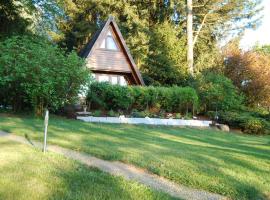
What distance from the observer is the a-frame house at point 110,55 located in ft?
85.7

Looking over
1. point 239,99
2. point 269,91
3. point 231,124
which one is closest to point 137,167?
point 231,124

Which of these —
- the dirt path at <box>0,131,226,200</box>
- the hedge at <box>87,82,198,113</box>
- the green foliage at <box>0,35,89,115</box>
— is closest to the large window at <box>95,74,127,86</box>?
the hedge at <box>87,82,198,113</box>

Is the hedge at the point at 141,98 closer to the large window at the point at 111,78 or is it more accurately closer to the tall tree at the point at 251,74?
the large window at the point at 111,78

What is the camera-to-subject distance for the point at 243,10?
36.9 metres

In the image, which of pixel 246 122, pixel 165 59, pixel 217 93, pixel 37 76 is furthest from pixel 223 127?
pixel 37 76

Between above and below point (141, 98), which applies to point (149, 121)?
below

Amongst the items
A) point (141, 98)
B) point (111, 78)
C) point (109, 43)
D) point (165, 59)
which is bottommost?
point (141, 98)

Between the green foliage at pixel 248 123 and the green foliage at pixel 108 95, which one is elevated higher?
the green foliage at pixel 108 95

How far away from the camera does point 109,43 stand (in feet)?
89.1

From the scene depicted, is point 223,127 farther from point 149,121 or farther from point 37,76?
point 37,76

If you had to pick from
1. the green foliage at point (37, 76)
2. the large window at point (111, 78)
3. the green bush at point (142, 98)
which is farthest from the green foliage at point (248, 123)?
the green foliage at point (37, 76)

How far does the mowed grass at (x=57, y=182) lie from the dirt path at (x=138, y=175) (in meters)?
0.34

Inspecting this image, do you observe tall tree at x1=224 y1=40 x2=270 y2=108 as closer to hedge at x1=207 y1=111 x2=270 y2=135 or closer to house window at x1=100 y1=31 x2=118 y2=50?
hedge at x1=207 y1=111 x2=270 y2=135

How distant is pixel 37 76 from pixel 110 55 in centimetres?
986
